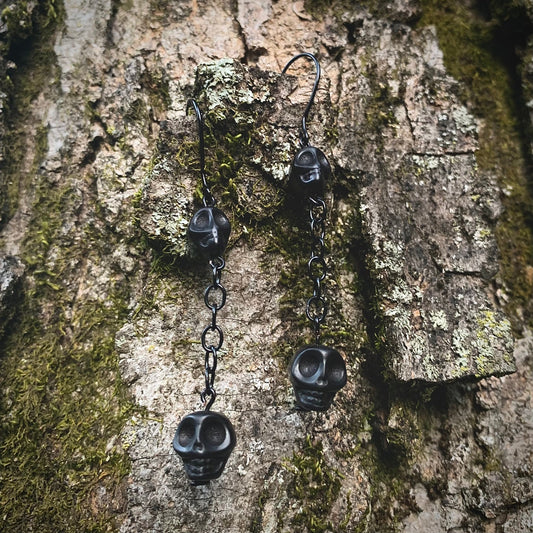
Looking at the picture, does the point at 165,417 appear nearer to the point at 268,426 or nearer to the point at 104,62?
the point at 268,426

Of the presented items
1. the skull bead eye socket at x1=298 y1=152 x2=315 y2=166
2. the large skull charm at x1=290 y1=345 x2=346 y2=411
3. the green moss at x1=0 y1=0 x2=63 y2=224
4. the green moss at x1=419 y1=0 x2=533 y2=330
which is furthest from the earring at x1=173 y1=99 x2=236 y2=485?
the green moss at x1=419 y1=0 x2=533 y2=330

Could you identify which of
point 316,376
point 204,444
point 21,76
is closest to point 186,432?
point 204,444

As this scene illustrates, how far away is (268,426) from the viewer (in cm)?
194

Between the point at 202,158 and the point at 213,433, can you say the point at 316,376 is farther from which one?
the point at 202,158

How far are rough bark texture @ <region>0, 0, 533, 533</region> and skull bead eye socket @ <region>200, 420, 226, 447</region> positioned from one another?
202mm

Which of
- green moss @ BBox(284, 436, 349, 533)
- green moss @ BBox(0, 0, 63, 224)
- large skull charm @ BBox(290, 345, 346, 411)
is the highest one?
green moss @ BBox(0, 0, 63, 224)

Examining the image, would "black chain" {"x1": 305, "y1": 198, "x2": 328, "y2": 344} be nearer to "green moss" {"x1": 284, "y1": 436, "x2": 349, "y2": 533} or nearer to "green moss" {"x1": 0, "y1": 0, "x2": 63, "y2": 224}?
"green moss" {"x1": 284, "y1": 436, "x2": 349, "y2": 533}

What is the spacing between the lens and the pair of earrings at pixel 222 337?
1678 millimetres

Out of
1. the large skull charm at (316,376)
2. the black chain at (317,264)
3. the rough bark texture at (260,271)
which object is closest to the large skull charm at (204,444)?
the rough bark texture at (260,271)

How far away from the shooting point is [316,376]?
5.83ft

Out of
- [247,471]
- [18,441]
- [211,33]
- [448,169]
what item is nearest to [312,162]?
[448,169]

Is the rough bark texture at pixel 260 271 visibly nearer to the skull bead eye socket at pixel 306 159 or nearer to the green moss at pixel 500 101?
the green moss at pixel 500 101

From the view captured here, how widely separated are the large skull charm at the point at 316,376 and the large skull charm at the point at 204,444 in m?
0.31

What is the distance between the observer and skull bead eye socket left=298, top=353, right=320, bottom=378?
5.95ft
